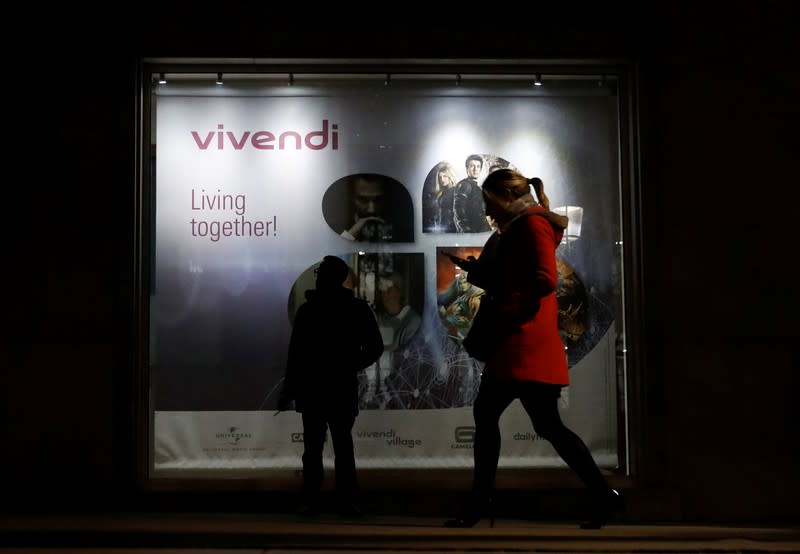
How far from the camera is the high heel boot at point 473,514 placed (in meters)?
4.90

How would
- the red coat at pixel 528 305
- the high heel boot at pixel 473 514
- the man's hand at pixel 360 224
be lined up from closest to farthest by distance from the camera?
the red coat at pixel 528 305
the high heel boot at pixel 473 514
the man's hand at pixel 360 224

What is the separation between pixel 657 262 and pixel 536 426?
1.43 metres

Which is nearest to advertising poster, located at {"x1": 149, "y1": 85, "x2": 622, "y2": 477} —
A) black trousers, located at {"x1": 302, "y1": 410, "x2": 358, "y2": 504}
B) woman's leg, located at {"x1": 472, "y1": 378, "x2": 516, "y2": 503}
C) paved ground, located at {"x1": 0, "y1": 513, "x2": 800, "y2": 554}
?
black trousers, located at {"x1": 302, "y1": 410, "x2": 358, "y2": 504}

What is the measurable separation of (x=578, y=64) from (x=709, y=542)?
9.63 ft

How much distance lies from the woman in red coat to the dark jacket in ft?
2.83

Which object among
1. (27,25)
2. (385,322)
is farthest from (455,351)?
(27,25)

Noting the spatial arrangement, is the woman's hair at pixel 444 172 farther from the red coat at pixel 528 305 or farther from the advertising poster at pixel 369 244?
the red coat at pixel 528 305

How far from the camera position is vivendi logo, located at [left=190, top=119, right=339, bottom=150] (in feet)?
20.0

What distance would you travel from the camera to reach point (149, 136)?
228 inches

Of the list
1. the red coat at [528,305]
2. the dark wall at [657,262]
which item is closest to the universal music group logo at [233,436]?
the dark wall at [657,262]

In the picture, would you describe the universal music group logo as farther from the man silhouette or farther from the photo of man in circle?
the photo of man in circle

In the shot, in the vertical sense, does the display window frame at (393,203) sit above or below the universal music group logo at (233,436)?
above

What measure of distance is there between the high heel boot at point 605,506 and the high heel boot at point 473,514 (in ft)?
1.78

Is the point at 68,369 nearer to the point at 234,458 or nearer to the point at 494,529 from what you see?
the point at 234,458
